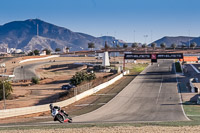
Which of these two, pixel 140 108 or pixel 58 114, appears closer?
pixel 58 114

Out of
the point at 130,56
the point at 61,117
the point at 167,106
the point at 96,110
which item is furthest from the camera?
the point at 130,56

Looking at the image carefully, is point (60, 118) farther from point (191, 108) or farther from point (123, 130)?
point (191, 108)

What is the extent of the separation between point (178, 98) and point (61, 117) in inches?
1037

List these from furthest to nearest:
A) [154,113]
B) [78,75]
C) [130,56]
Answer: [130,56], [78,75], [154,113]

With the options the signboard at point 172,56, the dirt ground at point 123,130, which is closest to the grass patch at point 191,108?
the dirt ground at point 123,130

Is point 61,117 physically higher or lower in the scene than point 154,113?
higher

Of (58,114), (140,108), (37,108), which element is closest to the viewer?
(58,114)

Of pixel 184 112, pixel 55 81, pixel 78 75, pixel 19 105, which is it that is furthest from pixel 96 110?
pixel 55 81

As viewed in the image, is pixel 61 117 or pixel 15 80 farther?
pixel 15 80

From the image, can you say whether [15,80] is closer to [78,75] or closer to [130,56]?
[78,75]

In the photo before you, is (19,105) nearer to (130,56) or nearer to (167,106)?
(167,106)

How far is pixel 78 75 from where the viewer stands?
60.9 meters

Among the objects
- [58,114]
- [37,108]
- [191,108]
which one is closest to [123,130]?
[58,114]

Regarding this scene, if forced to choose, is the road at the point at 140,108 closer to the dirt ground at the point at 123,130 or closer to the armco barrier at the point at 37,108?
the armco barrier at the point at 37,108
